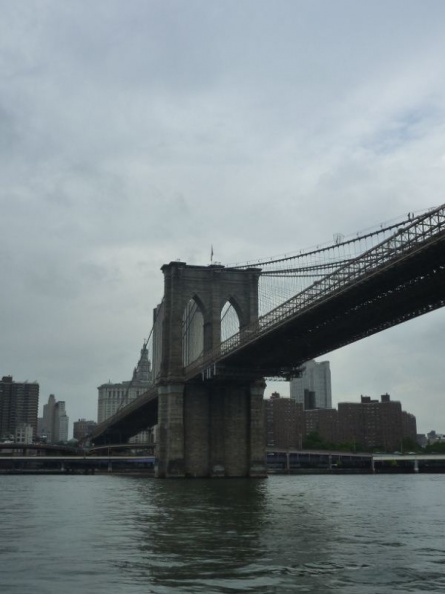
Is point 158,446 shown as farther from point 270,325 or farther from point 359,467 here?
point 359,467

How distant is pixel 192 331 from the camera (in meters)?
79.2

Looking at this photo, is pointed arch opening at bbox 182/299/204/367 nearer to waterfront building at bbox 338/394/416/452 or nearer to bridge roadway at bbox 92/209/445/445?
bridge roadway at bbox 92/209/445/445

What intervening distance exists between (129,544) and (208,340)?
166ft

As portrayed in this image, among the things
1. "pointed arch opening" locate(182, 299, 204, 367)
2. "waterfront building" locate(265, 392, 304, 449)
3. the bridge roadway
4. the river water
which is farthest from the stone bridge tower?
"waterfront building" locate(265, 392, 304, 449)

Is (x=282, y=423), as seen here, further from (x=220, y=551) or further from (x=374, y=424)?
(x=220, y=551)

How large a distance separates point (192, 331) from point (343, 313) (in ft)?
111

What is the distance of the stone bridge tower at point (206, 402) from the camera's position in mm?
65188

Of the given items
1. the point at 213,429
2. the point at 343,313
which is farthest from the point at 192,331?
the point at 343,313

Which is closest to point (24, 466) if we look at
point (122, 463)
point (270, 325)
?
point (122, 463)

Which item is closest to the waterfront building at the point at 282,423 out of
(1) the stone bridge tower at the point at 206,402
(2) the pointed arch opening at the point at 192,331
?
(2) the pointed arch opening at the point at 192,331

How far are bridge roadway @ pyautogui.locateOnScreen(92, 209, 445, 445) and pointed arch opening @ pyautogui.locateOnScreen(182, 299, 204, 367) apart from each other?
1076 centimetres

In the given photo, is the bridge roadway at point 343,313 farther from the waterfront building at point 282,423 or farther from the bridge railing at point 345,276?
the waterfront building at point 282,423

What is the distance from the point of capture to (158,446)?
215ft

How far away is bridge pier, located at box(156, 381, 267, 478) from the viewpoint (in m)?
65.1
